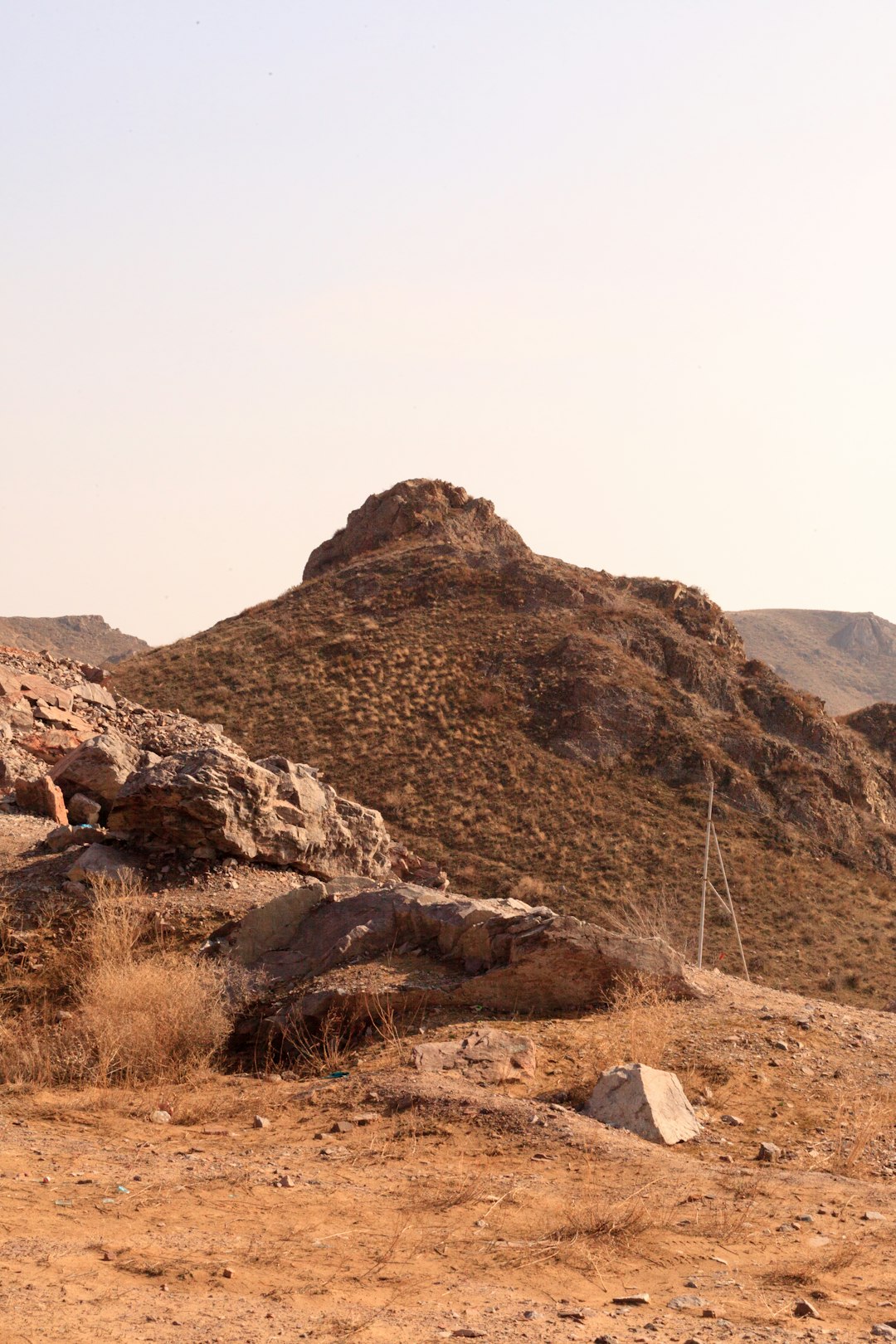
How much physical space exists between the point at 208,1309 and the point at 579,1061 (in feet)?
13.1

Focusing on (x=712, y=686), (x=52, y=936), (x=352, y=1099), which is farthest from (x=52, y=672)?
(x=712, y=686)

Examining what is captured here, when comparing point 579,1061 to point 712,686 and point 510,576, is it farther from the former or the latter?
point 510,576

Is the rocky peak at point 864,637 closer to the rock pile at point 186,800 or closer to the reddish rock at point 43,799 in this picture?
the rock pile at point 186,800

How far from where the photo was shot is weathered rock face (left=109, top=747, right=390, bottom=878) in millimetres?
10812

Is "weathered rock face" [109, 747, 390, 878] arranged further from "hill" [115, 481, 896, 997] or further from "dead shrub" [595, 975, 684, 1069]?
"hill" [115, 481, 896, 997]

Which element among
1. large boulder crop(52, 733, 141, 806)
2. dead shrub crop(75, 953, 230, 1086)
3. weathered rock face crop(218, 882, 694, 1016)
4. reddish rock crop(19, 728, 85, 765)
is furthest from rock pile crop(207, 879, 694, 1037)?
reddish rock crop(19, 728, 85, 765)

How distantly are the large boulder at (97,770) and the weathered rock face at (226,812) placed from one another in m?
1.32

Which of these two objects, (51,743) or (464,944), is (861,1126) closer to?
(464,944)

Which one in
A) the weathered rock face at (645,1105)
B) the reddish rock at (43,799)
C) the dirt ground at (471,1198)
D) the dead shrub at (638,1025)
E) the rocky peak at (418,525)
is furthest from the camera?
the rocky peak at (418,525)

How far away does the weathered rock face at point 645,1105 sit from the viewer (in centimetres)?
655

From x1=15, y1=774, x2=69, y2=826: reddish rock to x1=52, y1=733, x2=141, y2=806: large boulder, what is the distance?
187mm

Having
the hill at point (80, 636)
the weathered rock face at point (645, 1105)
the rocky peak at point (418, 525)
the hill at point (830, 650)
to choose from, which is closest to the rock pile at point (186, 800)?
the weathered rock face at point (645, 1105)

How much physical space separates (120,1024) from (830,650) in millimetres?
115840

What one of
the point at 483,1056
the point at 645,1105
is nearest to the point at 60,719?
the point at 483,1056
